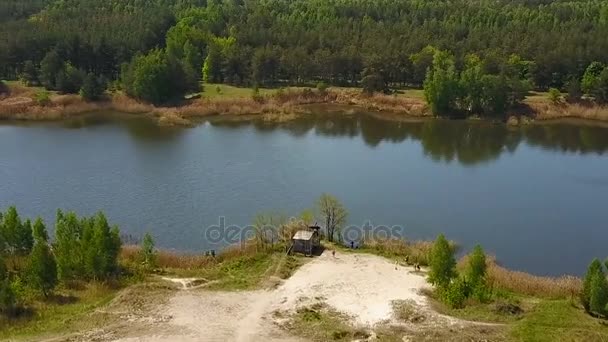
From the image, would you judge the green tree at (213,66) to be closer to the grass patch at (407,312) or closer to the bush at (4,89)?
the bush at (4,89)

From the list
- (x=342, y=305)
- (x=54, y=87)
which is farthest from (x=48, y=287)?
(x=54, y=87)

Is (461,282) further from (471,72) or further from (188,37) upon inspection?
(188,37)

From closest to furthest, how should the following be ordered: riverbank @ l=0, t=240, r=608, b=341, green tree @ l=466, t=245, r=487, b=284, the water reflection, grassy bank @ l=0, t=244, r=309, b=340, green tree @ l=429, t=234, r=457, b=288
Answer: riverbank @ l=0, t=240, r=608, b=341
grassy bank @ l=0, t=244, r=309, b=340
green tree @ l=466, t=245, r=487, b=284
green tree @ l=429, t=234, r=457, b=288
the water reflection

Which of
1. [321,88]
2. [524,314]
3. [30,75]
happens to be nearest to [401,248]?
[524,314]

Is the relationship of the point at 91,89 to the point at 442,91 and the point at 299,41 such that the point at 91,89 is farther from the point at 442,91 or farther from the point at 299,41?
the point at 442,91

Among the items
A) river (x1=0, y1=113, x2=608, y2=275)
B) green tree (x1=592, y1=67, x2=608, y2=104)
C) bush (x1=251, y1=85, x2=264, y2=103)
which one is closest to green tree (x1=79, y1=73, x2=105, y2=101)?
river (x1=0, y1=113, x2=608, y2=275)

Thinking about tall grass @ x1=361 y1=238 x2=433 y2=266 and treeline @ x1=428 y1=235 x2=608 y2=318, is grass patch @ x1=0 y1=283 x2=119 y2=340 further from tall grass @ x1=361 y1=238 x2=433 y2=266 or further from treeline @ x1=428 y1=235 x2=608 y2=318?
treeline @ x1=428 y1=235 x2=608 y2=318

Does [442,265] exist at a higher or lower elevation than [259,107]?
lower
